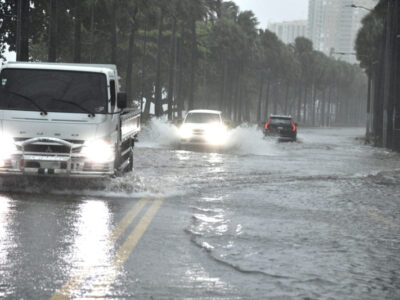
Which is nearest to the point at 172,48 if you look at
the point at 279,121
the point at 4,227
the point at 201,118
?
the point at 279,121

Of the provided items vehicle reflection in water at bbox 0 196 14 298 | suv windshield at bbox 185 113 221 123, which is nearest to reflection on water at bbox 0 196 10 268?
vehicle reflection in water at bbox 0 196 14 298

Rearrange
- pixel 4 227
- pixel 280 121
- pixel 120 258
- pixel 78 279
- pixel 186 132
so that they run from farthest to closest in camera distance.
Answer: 1. pixel 280 121
2. pixel 186 132
3. pixel 4 227
4. pixel 120 258
5. pixel 78 279

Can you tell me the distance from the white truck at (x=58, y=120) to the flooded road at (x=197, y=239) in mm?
526

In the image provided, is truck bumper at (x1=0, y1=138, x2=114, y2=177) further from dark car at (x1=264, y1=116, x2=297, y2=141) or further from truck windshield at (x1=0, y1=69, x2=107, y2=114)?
dark car at (x1=264, y1=116, x2=297, y2=141)

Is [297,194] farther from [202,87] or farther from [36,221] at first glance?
[202,87]

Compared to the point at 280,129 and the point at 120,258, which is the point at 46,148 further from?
the point at 280,129

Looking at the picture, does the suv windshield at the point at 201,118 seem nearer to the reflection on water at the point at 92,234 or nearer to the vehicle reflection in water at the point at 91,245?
the reflection on water at the point at 92,234

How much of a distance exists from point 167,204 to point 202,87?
10582 centimetres

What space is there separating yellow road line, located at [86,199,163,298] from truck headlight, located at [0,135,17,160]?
292cm

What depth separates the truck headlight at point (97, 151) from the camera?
49.0 feet

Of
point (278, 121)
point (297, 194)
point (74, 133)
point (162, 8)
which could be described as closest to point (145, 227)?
point (74, 133)

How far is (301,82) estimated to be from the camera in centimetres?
17600

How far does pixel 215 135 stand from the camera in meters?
36.2

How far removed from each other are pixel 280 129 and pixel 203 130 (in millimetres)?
11697
